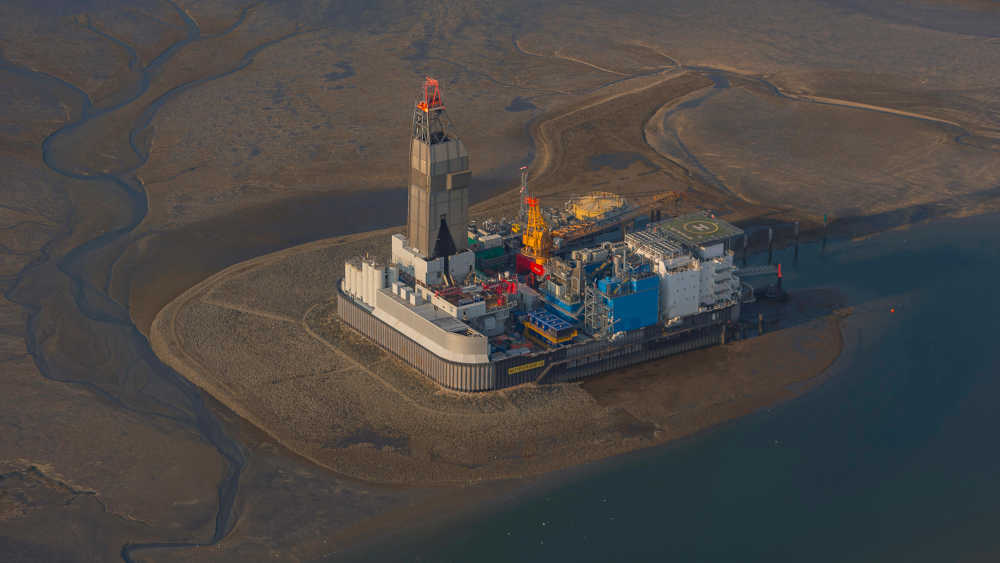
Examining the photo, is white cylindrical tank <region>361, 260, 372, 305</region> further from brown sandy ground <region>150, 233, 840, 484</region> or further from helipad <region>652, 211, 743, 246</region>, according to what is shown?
helipad <region>652, 211, 743, 246</region>

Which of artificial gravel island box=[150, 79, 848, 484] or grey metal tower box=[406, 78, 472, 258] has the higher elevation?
grey metal tower box=[406, 78, 472, 258]

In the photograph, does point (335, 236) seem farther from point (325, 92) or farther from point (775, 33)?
point (775, 33)

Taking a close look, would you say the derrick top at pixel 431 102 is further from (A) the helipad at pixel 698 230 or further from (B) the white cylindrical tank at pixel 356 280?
(A) the helipad at pixel 698 230

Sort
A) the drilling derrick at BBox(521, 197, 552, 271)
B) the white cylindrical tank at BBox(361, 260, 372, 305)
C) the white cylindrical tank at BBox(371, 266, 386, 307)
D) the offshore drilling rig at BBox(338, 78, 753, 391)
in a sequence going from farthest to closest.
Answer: the drilling derrick at BBox(521, 197, 552, 271) < the white cylindrical tank at BBox(361, 260, 372, 305) < the white cylindrical tank at BBox(371, 266, 386, 307) < the offshore drilling rig at BBox(338, 78, 753, 391)

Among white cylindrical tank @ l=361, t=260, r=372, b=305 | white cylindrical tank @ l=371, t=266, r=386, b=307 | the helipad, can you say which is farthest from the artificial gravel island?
white cylindrical tank @ l=361, t=260, r=372, b=305

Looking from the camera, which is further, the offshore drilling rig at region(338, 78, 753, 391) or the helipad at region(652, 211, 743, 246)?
the helipad at region(652, 211, 743, 246)

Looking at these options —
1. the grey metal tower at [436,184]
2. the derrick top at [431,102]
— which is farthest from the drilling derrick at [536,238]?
the derrick top at [431,102]
